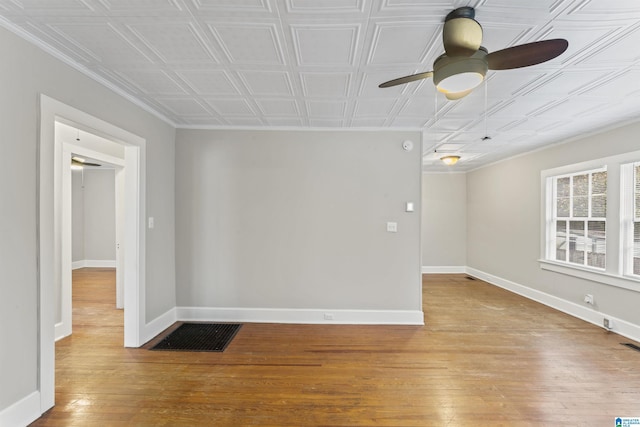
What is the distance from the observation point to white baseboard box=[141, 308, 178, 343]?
3082mm

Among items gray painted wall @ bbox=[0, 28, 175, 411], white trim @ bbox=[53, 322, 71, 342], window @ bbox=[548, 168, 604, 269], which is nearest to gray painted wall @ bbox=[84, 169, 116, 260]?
white trim @ bbox=[53, 322, 71, 342]

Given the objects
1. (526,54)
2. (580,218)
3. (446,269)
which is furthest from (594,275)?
(526,54)

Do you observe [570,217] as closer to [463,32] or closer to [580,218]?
[580,218]

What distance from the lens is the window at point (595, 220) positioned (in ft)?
10.8

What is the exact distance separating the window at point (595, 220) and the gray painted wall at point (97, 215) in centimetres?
Result: 973

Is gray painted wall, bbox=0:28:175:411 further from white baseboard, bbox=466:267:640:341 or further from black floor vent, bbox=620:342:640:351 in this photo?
white baseboard, bbox=466:267:640:341

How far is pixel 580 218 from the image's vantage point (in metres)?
4.05

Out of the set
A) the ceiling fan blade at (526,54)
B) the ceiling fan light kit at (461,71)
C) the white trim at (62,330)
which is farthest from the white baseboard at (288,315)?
the ceiling fan blade at (526,54)

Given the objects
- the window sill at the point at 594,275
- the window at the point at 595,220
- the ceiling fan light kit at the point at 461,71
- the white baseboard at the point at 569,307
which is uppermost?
the ceiling fan light kit at the point at 461,71

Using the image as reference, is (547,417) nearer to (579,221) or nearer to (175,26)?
(579,221)

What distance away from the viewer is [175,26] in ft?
5.68

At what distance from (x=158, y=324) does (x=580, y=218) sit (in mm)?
5856

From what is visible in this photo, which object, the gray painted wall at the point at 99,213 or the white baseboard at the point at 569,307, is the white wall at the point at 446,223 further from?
the gray painted wall at the point at 99,213

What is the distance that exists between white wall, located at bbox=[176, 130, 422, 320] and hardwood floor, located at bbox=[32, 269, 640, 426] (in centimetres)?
51
